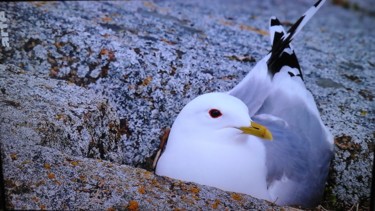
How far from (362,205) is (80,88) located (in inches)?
30.6

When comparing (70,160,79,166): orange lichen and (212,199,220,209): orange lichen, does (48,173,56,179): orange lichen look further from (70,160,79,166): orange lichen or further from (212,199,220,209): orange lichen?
(212,199,220,209): orange lichen

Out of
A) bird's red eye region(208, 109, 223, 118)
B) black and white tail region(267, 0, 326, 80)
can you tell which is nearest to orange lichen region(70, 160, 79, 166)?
bird's red eye region(208, 109, 223, 118)

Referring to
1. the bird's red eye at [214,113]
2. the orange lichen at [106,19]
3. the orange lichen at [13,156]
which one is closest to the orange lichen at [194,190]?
the bird's red eye at [214,113]

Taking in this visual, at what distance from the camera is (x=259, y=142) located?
46.9 inches

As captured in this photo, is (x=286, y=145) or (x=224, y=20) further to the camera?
(x=224, y=20)

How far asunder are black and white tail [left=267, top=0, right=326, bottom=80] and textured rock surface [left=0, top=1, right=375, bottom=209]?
157 mm

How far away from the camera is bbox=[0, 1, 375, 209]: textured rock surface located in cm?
91

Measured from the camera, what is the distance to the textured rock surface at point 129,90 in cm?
91

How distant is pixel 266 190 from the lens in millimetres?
1139

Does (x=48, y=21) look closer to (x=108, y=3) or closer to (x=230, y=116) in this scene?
(x=108, y=3)

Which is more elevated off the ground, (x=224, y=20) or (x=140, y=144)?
(x=224, y=20)

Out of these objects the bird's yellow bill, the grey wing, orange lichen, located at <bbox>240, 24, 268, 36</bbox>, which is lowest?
the grey wing

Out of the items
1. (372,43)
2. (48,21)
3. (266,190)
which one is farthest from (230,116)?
(372,43)

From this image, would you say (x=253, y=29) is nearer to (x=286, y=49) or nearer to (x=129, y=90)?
(x=286, y=49)
